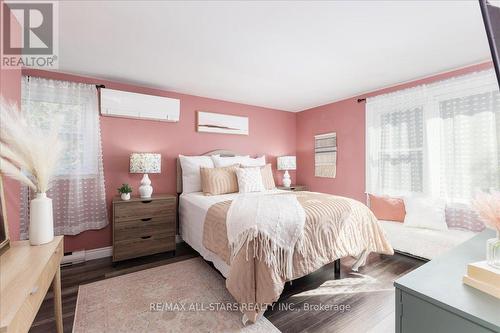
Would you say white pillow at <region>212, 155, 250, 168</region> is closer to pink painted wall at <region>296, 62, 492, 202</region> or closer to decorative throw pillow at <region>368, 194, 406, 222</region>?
pink painted wall at <region>296, 62, 492, 202</region>

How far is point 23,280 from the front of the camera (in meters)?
0.85

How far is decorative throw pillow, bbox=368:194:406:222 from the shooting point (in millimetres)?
2875

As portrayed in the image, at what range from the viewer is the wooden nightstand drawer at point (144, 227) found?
2521 millimetres

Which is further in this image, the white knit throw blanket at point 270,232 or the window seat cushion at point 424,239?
the window seat cushion at point 424,239

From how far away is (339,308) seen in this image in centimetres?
179

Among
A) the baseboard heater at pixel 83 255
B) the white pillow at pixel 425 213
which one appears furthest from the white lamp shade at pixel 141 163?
the white pillow at pixel 425 213

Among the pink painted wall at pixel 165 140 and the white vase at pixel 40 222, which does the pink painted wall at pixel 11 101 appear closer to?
the white vase at pixel 40 222

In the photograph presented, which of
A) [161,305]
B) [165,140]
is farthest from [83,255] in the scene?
[165,140]

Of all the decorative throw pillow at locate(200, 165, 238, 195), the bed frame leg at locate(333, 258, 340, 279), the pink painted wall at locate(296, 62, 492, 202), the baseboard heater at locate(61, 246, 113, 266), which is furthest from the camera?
the pink painted wall at locate(296, 62, 492, 202)

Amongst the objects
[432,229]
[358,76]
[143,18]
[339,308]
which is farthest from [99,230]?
[432,229]

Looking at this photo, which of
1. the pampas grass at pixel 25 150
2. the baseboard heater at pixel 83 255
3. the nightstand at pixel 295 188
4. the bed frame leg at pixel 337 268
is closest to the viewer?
the pampas grass at pixel 25 150

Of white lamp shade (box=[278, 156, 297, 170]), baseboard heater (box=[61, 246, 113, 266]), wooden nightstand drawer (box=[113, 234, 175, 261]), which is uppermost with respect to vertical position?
white lamp shade (box=[278, 156, 297, 170])

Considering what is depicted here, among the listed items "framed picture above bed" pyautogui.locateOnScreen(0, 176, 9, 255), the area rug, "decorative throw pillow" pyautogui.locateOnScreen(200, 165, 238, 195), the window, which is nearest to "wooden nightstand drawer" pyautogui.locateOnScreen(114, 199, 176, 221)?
"decorative throw pillow" pyautogui.locateOnScreen(200, 165, 238, 195)

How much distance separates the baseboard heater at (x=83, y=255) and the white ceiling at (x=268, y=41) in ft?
7.14
